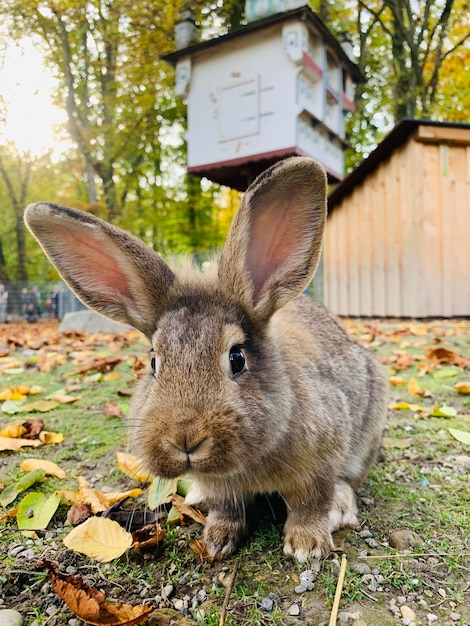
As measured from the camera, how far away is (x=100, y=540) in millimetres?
1952

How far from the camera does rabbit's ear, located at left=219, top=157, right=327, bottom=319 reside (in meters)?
2.00

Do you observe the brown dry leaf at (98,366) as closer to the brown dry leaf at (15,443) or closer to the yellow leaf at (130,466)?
Answer: the brown dry leaf at (15,443)

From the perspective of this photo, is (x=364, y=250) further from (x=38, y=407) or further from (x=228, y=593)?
(x=228, y=593)

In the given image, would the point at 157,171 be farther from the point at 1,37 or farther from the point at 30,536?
the point at 30,536

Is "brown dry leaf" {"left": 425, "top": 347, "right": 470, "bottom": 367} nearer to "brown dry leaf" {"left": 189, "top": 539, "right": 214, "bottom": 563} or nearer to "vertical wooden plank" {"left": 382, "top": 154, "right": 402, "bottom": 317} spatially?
"brown dry leaf" {"left": 189, "top": 539, "right": 214, "bottom": 563}

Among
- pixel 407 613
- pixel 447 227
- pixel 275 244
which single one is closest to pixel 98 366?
pixel 275 244

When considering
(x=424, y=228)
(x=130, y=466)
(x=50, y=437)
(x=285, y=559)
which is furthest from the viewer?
(x=424, y=228)

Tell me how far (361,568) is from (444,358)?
12.5ft

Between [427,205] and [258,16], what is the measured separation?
4499mm

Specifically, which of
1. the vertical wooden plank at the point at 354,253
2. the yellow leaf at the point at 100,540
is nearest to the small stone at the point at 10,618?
the yellow leaf at the point at 100,540

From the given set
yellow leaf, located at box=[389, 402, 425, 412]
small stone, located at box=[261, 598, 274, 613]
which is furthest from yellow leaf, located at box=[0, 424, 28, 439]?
yellow leaf, located at box=[389, 402, 425, 412]

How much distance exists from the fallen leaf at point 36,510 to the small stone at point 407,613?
141 cm

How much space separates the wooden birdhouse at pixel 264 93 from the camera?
25.5 feet

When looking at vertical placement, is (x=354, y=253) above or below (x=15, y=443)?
above
